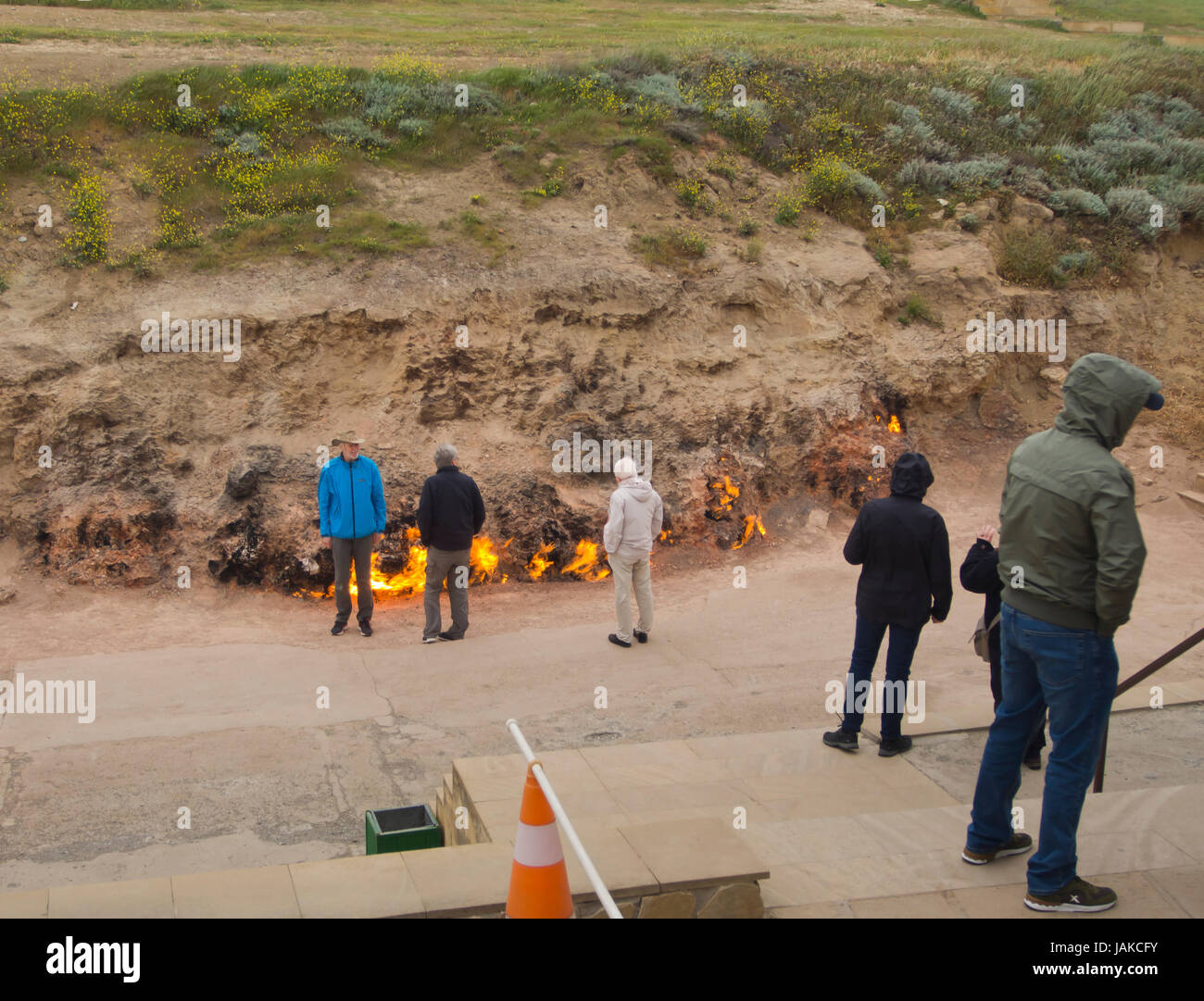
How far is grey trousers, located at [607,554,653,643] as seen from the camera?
10016 mm

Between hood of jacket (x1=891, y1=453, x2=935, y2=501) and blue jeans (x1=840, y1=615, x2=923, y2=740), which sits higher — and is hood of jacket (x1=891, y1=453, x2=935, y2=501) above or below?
above

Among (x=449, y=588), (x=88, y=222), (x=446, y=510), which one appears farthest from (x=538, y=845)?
(x=88, y=222)

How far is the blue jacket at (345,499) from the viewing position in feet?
33.8

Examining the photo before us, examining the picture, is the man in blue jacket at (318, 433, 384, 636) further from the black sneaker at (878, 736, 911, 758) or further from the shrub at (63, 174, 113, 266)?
the shrub at (63, 174, 113, 266)

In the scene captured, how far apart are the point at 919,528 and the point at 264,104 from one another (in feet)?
44.2

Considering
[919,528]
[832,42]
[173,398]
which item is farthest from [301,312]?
[832,42]

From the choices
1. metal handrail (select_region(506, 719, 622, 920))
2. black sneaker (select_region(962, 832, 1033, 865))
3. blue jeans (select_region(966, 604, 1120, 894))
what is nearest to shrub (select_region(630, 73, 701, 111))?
blue jeans (select_region(966, 604, 1120, 894))

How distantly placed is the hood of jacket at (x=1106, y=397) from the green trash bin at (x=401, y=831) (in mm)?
3858

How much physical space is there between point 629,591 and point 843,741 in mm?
3240

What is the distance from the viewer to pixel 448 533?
10.3 meters

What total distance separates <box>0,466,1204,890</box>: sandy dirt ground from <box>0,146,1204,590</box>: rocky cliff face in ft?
2.89

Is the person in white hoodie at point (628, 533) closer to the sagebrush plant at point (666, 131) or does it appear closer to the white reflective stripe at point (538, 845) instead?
the white reflective stripe at point (538, 845)

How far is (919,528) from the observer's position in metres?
6.76
